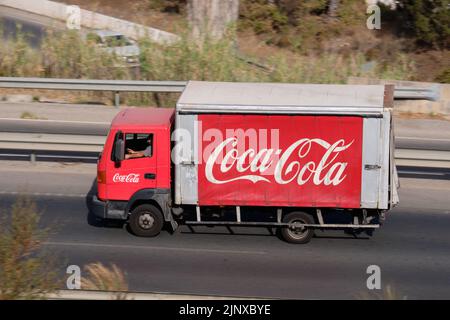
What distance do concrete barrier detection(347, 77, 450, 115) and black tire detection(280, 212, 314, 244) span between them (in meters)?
10.9

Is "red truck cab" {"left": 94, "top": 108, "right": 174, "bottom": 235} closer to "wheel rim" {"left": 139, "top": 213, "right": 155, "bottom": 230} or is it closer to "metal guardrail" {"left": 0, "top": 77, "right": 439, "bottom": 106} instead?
"wheel rim" {"left": 139, "top": 213, "right": 155, "bottom": 230}

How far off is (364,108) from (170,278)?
4.09m

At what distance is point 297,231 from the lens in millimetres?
13508

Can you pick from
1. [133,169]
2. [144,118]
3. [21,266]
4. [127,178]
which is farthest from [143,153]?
[21,266]

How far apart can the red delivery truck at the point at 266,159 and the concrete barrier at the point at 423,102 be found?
10.1 metres

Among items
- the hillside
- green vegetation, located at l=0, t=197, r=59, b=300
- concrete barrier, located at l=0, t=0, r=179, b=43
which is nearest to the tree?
the hillside

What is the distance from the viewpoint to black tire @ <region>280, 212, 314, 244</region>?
1340 cm

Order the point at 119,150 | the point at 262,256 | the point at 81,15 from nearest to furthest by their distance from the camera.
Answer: the point at 262,256 → the point at 119,150 → the point at 81,15

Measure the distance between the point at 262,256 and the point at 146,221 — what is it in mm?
2134

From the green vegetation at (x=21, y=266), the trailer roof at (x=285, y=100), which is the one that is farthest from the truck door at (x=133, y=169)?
the green vegetation at (x=21, y=266)

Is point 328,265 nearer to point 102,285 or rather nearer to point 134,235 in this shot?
point 134,235

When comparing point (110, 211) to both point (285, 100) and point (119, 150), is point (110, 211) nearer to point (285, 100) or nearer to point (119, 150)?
point (119, 150)

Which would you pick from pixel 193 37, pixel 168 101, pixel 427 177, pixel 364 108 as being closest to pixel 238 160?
pixel 364 108

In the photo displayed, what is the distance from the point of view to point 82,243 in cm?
1333
